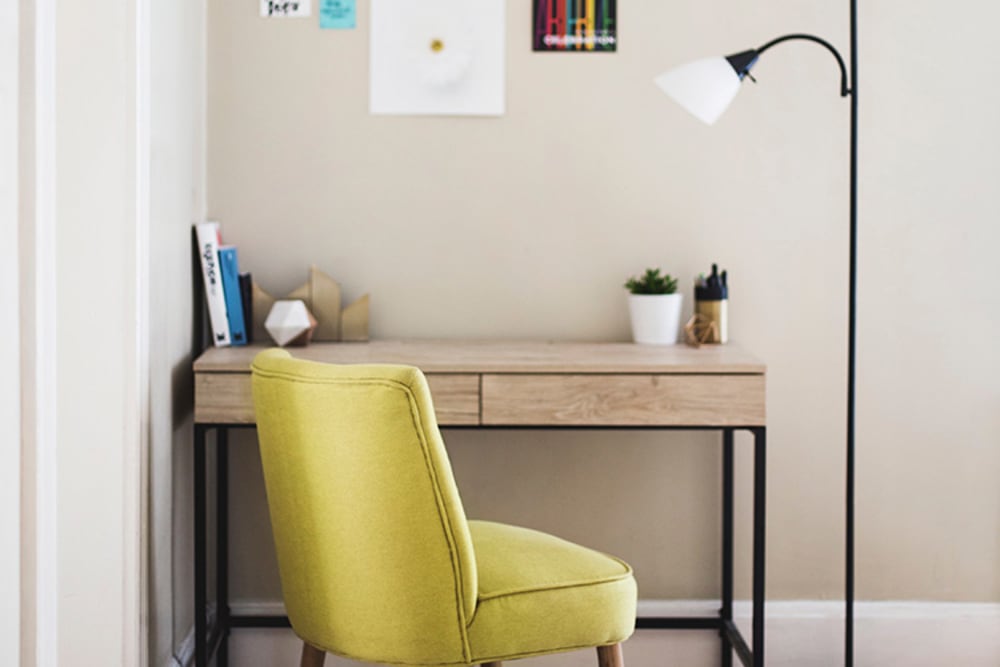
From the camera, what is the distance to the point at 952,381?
2682 mm

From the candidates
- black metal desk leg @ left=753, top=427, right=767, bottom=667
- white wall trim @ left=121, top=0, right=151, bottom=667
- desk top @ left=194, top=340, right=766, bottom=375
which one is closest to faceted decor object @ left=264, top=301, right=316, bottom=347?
desk top @ left=194, top=340, right=766, bottom=375

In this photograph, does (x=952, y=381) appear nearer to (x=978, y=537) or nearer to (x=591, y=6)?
(x=978, y=537)

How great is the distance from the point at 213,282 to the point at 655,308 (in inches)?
39.6

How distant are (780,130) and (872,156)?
0.23 metres

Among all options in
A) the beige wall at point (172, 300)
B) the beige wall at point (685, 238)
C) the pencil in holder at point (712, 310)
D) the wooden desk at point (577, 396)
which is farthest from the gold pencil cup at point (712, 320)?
the beige wall at point (172, 300)

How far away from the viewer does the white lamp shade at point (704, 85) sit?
86.0 inches

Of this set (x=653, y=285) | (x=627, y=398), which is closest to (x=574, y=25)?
(x=653, y=285)

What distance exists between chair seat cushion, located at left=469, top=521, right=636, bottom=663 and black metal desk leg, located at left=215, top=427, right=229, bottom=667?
0.87 metres

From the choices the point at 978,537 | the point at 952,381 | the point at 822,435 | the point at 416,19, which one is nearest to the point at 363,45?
the point at 416,19

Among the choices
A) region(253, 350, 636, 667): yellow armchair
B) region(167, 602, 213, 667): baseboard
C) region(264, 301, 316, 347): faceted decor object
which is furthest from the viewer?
region(264, 301, 316, 347): faceted decor object

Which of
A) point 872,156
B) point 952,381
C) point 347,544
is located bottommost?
point 347,544

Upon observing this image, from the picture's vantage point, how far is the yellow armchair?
170 centimetres

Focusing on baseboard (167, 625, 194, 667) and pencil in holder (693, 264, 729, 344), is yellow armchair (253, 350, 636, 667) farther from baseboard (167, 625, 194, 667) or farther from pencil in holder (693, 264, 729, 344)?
pencil in holder (693, 264, 729, 344)

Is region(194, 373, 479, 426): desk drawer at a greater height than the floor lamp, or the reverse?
the floor lamp
